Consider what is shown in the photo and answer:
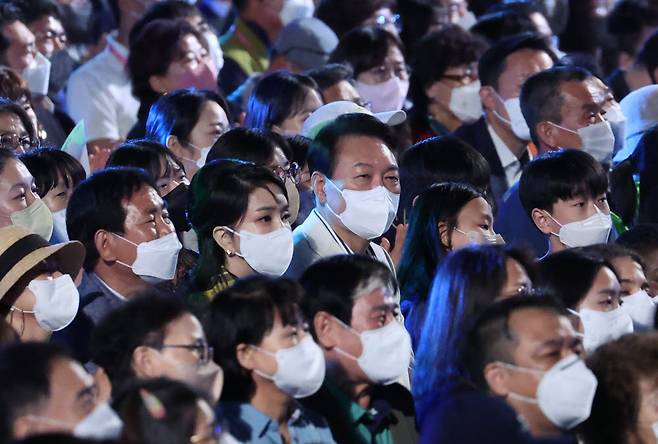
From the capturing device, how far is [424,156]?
725cm

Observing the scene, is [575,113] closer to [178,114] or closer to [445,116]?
[445,116]

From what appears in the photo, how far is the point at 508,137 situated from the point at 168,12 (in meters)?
2.14

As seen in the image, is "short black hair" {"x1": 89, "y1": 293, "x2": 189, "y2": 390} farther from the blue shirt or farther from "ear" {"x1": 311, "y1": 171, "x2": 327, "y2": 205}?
"ear" {"x1": 311, "y1": 171, "x2": 327, "y2": 205}

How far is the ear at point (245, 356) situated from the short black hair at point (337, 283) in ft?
1.07

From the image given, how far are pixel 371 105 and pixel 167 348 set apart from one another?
4608mm

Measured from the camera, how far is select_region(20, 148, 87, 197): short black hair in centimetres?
687

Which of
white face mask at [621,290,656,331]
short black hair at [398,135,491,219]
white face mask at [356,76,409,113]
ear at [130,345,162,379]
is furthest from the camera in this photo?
white face mask at [356,76,409,113]

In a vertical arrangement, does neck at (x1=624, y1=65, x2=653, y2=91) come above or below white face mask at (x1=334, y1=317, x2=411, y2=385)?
below

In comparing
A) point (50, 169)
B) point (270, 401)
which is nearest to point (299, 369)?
point (270, 401)

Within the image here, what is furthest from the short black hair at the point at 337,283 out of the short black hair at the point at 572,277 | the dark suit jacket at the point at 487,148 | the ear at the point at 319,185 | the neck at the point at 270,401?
the dark suit jacket at the point at 487,148

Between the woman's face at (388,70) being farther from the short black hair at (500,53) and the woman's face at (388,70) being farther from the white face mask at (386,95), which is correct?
the short black hair at (500,53)

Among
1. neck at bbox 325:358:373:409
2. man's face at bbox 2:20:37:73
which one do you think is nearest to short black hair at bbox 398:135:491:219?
neck at bbox 325:358:373:409

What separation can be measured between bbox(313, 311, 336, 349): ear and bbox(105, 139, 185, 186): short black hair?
1.67 meters

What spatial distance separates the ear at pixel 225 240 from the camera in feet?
20.2
